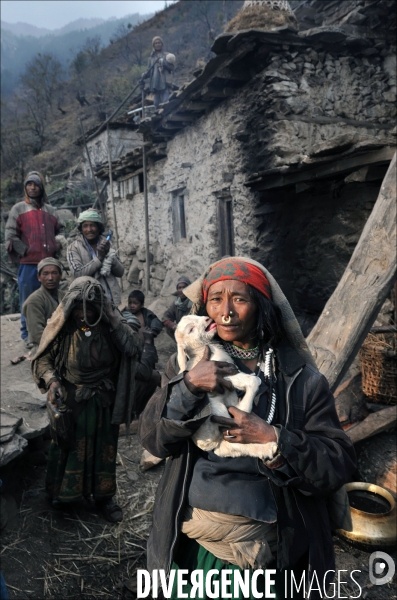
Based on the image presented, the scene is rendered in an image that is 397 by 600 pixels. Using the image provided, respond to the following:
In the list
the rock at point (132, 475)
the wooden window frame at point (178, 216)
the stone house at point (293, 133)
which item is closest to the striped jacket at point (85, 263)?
the rock at point (132, 475)

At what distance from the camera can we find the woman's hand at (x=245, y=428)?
1.41 metres

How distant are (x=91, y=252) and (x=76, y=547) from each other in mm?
2880

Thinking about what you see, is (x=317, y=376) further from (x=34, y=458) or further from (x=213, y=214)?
(x=213, y=214)

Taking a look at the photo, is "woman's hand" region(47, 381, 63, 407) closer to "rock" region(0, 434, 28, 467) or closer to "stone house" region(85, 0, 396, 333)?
"rock" region(0, 434, 28, 467)

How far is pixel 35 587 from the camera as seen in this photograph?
2762 mm

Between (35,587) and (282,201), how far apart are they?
5.72m

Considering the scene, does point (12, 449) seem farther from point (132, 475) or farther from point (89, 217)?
point (89, 217)

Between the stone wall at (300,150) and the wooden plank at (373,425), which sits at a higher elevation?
the stone wall at (300,150)

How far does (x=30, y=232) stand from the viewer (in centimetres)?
559

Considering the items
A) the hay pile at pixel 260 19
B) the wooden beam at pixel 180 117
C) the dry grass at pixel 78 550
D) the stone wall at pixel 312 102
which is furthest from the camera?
the wooden beam at pixel 180 117

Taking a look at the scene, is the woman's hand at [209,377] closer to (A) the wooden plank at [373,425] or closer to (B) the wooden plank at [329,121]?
(A) the wooden plank at [373,425]

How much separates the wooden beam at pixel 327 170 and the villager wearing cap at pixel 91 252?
8.70 ft

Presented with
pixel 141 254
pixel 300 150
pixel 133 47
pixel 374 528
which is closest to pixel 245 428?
pixel 374 528

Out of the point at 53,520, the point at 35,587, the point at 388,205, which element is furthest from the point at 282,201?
the point at 35,587
